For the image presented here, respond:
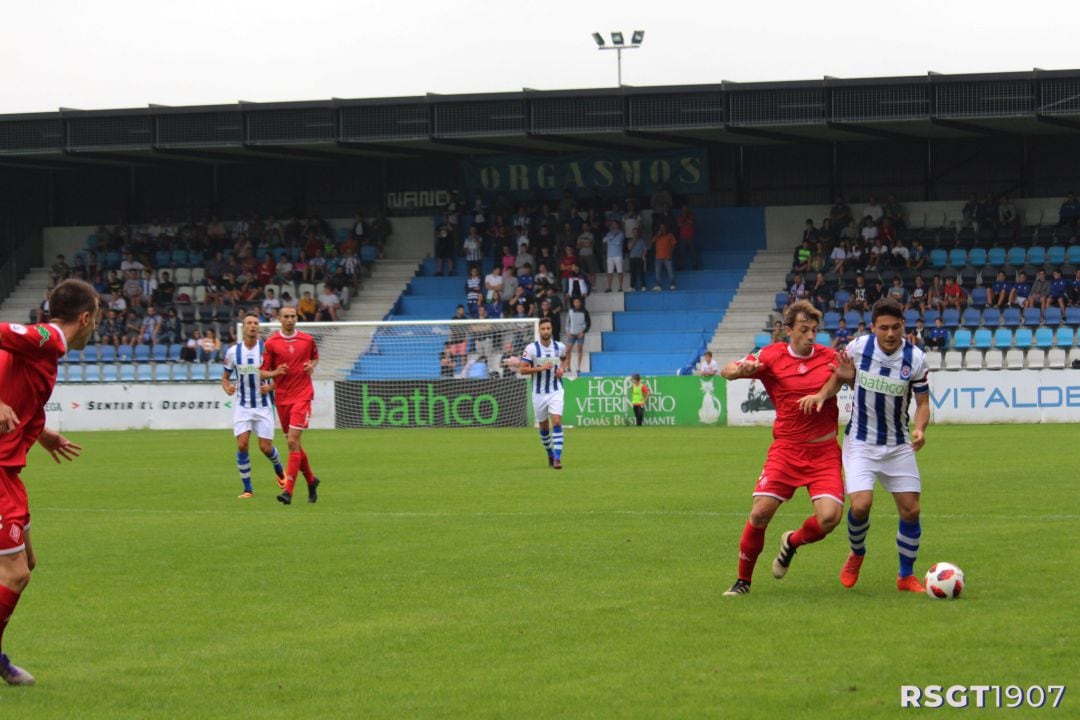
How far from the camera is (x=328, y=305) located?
42812 millimetres

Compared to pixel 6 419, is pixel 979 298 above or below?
below

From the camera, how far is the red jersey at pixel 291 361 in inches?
706

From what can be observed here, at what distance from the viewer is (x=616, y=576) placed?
11.0 m

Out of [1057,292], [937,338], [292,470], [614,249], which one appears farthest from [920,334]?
[292,470]

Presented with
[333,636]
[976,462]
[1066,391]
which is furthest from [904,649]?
[1066,391]

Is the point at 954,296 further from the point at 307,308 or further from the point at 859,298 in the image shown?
the point at 307,308

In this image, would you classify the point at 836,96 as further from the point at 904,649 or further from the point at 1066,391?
the point at 904,649

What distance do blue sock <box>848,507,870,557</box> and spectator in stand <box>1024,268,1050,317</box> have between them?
28192 millimetres

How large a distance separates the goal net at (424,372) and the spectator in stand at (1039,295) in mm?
12020

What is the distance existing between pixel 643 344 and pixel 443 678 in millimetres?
33636

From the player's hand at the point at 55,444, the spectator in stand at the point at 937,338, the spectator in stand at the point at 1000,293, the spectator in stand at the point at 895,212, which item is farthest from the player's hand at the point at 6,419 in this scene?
the spectator in stand at the point at 895,212

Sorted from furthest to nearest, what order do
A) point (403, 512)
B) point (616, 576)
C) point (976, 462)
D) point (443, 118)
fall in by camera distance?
point (443, 118) < point (976, 462) < point (403, 512) < point (616, 576)

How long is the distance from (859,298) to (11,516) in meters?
32.3

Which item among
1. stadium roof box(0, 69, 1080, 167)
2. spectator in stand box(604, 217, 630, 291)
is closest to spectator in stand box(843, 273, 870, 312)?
stadium roof box(0, 69, 1080, 167)
